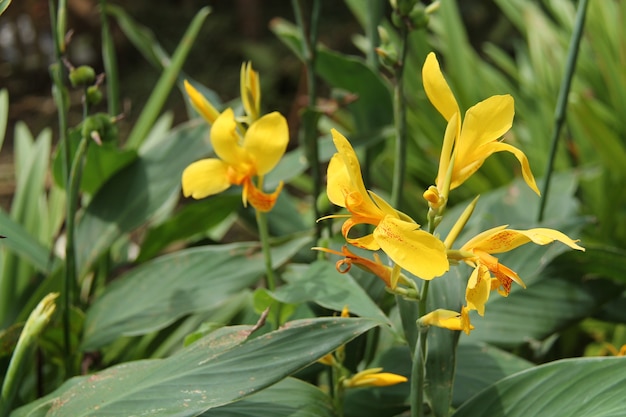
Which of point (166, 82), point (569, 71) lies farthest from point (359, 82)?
point (166, 82)

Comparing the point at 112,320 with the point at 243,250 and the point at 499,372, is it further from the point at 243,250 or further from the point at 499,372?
the point at 499,372

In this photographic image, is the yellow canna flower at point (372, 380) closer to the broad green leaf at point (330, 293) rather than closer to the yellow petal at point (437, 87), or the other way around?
the broad green leaf at point (330, 293)

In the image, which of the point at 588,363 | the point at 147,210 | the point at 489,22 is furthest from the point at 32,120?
the point at 588,363

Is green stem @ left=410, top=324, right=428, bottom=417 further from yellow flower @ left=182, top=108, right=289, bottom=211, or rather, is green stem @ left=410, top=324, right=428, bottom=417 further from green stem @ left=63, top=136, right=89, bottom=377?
green stem @ left=63, top=136, right=89, bottom=377

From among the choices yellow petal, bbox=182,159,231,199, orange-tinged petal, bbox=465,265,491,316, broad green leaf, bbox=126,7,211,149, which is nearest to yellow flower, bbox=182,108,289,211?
yellow petal, bbox=182,159,231,199

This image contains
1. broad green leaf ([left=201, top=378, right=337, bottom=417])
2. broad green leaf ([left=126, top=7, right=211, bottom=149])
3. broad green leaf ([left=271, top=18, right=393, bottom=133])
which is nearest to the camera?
broad green leaf ([left=201, top=378, right=337, bottom=417])
